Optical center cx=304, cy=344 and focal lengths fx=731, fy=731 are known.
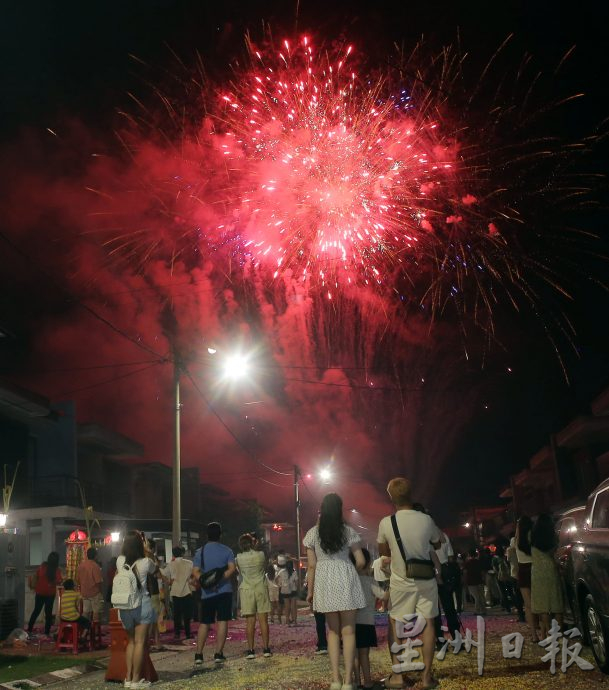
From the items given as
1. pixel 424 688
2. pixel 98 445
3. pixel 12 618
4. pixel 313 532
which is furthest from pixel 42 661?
pixel 98 445

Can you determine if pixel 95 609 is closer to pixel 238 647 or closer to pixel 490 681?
pixel 238 647

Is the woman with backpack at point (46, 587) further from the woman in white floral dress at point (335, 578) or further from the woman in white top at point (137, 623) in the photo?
the woman in white floral dress at point (335, 578)

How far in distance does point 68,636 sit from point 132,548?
5079 mm

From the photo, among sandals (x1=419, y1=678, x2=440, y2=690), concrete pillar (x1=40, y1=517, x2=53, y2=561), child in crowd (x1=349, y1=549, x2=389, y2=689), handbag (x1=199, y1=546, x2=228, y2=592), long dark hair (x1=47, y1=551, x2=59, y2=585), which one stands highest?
concrete pillar (x1=40, y1=517, x2=53, y2=561)

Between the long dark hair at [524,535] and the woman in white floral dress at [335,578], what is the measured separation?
4169mm

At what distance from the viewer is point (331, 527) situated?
21.4 ft

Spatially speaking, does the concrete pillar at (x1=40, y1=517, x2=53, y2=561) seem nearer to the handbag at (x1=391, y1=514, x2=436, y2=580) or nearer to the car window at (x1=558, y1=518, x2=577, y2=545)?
the car window at (x1=558, y1=518, x2=577, y2=545)

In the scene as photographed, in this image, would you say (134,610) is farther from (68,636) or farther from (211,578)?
(68,636)

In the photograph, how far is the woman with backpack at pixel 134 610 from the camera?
25.3ft

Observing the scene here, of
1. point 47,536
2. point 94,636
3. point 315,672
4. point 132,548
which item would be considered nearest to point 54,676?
point 132,548

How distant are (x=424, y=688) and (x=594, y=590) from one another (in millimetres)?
2003

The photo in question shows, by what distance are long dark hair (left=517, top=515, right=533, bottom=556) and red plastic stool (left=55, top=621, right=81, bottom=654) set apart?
701 cm

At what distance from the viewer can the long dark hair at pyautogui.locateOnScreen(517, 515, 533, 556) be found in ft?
32.7

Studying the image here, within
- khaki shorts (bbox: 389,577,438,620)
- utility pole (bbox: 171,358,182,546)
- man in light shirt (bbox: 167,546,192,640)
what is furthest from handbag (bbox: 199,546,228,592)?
utility pole (bbox: 171,358,182,546)
